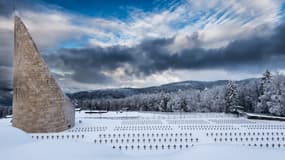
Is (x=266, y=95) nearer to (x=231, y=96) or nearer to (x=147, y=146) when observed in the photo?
(x=231, y=96)

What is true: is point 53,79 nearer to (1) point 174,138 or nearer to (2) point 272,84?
(1) point 174,138

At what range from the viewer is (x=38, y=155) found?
7.95 m

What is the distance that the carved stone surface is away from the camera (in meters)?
20.2

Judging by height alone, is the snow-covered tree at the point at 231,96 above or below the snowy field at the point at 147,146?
above

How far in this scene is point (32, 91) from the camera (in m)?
20.3

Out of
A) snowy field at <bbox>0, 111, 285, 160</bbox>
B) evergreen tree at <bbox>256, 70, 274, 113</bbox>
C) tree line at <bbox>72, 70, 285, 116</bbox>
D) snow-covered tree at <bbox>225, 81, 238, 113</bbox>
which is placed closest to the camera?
snowy field at <bbox>0, 111, 285, 160</bbox>

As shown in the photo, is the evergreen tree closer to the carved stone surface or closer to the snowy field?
the snowy field

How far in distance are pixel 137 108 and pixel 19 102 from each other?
40.1 meters

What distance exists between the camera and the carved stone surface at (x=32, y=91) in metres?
20.2

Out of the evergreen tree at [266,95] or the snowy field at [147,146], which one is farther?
the evergreen tree at [266,95]

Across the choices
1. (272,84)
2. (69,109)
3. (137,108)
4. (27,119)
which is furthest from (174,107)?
(27,119)

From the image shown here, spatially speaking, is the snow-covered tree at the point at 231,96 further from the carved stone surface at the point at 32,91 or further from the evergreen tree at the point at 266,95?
the carved stone surface at the point at 32,91

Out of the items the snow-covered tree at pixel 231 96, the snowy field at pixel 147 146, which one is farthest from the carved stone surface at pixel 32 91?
the snow-covered tree at pixel 231 96

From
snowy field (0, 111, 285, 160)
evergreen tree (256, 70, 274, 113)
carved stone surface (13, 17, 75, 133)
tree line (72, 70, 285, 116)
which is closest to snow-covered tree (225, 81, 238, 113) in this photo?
tree line (72, 70, 285, 116)
